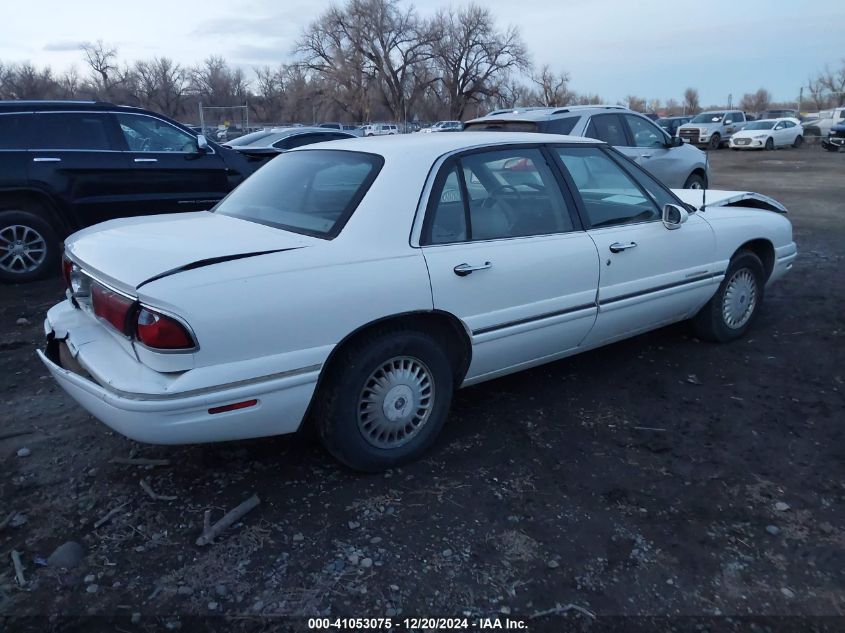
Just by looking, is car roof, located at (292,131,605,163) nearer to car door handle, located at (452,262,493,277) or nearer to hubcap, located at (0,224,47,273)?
car door handle, located at (452,262,493,277)

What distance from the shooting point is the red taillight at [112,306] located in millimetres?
2682

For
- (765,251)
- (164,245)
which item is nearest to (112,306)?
(164,245)

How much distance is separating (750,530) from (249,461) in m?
2.32

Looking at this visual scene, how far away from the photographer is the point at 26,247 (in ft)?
21.7

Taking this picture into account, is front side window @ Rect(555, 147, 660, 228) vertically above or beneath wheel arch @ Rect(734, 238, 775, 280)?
above

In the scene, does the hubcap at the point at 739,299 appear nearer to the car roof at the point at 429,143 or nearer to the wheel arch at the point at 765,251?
the wheel arch at the point at 765,251

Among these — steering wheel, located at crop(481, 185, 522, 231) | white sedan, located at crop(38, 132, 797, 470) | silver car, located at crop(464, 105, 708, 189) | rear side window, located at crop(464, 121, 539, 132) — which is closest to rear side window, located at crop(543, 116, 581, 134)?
silver car, located at crop(464, 105, 708, 189)

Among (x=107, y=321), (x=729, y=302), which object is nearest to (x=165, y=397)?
(x=107, y=321)

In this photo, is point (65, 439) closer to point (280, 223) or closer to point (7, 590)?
point (7, 590)

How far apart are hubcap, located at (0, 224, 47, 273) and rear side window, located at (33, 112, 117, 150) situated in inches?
33.7

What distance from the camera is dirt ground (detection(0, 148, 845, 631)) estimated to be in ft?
8.02

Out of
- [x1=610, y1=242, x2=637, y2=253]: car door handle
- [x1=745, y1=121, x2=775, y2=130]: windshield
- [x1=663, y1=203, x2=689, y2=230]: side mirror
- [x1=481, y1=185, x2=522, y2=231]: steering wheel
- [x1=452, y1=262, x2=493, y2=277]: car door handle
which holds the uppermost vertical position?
[x1=745, y1=121, x2=775, y2=130]: windshield

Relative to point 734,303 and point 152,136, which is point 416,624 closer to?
point 734,303

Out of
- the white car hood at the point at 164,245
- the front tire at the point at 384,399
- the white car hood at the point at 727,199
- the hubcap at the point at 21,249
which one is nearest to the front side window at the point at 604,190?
the white car hood at the point at 727,199
